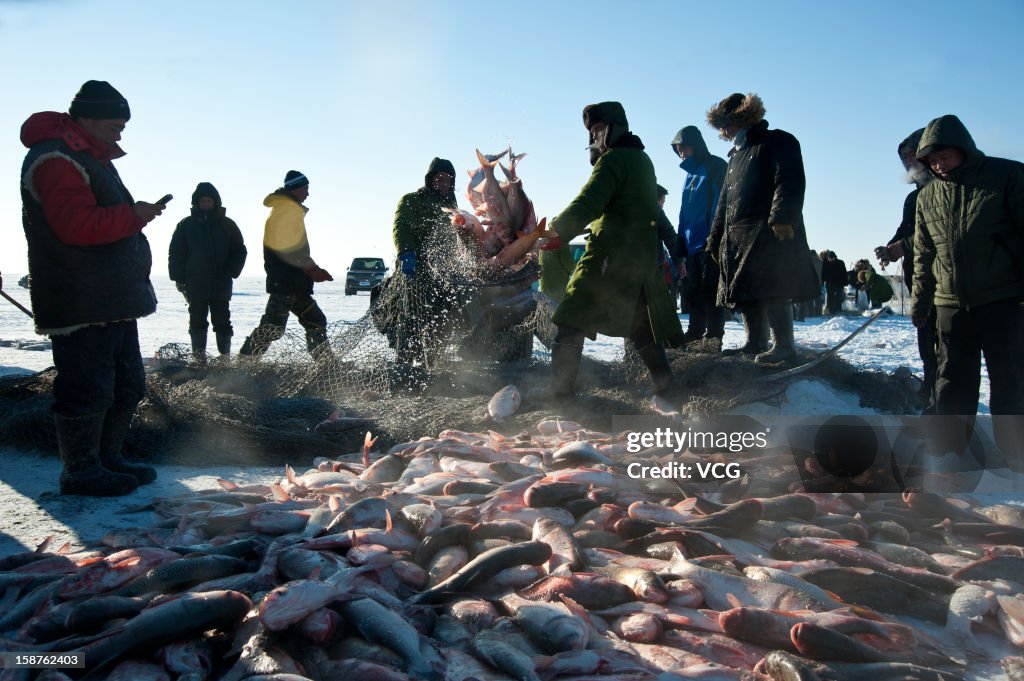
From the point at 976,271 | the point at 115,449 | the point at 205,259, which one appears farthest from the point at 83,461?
the point at 976,271

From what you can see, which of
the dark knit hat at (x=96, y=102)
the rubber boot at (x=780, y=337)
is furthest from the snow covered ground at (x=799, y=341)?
the dark knit hat at (x=96, y=102)

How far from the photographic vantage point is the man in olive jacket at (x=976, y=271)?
4.71 meters

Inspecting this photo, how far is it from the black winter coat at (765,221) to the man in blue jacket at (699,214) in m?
1.15

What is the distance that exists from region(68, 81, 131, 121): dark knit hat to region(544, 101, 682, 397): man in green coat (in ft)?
10.5

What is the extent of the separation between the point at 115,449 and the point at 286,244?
3.99 m

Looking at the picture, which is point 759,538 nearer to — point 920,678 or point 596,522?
point 596,522

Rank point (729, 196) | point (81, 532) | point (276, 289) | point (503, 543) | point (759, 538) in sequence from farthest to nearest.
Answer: point (276, 289), point (729, 196), point (81, 532), point (759, 538), point (503, 543)

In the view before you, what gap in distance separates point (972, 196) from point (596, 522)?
10.9 feet

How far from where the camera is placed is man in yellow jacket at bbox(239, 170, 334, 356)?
8289 millimetres

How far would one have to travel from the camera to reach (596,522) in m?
3.52

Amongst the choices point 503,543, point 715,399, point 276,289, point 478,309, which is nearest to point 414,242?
point 478,309

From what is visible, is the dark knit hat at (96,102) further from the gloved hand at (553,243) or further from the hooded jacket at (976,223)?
the hooded jacket at (976,223)

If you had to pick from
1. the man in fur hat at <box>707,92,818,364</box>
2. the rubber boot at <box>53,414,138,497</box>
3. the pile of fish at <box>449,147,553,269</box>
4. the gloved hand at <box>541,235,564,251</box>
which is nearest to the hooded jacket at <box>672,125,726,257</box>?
the man in fur hat at <box>707,92,818,364</box>

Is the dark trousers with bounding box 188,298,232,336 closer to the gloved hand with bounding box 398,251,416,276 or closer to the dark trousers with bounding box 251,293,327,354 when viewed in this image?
the dark trousers with bounding box 251,293,327,354
